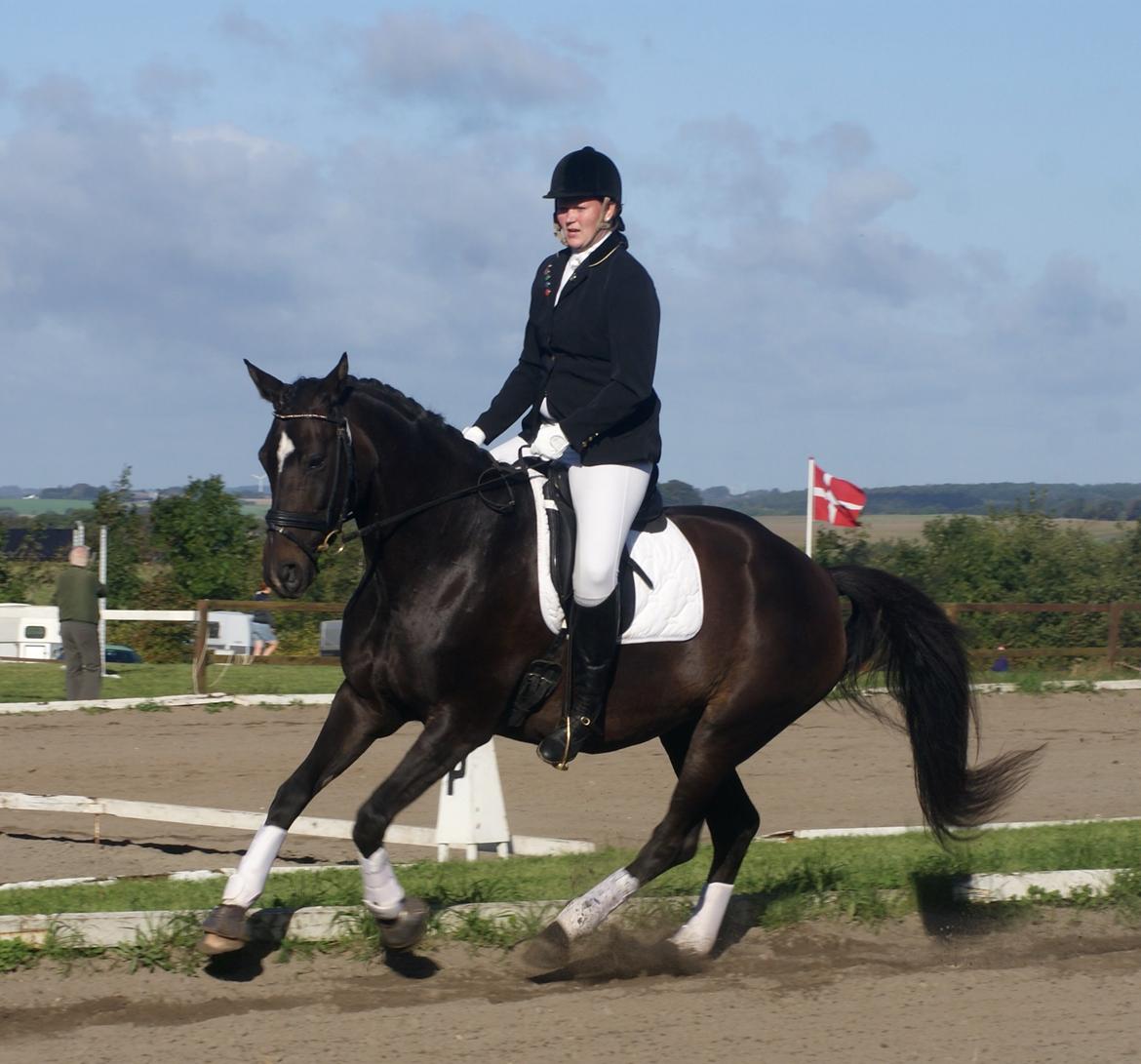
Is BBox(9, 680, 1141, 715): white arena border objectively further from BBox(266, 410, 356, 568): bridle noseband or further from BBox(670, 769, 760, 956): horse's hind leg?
BBox(266, 410, 356, 568): bridle noseband

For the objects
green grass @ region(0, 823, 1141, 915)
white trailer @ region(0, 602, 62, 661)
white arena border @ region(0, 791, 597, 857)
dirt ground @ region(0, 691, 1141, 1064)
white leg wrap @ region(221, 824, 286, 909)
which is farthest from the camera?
white trailer @ region(0, 602, 62, 661)

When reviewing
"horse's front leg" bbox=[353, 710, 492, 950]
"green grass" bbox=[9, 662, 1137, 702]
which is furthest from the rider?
"green grass" bbox=[9, 662, 1137, 702]

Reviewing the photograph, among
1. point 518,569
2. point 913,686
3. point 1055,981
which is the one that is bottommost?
point 1055,981

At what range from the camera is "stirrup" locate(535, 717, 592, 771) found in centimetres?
526

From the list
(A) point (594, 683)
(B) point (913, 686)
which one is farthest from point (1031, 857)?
(A) point (594, 683)

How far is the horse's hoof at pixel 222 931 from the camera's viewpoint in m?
4.80

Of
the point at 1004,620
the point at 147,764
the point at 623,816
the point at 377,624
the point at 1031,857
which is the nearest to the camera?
the point at 377,624

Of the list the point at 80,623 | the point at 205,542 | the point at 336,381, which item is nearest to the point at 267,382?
the point at 336,381

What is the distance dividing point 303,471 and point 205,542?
19713 millimetres

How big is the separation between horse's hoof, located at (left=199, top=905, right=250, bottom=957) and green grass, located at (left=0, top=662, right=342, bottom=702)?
35.9 feet

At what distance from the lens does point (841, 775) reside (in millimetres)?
11000

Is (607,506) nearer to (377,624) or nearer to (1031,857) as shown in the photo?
(377,624)

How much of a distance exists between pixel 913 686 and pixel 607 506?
1843 mm

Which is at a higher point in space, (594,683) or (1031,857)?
(594,683)
